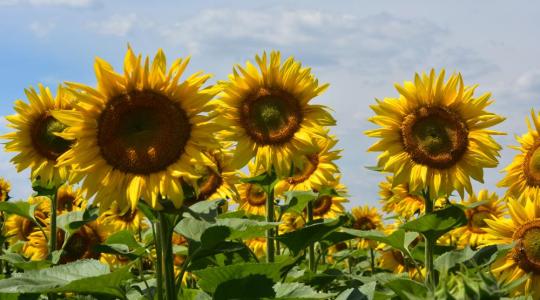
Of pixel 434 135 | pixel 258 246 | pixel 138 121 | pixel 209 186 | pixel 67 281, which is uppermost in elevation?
pixel 138 121

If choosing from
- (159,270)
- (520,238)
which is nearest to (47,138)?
(159,270)

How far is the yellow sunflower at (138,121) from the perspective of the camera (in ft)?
14.7

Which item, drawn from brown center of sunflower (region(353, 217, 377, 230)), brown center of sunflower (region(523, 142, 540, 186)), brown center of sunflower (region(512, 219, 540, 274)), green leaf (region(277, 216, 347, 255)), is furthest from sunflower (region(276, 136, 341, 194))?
brown center of sunflower (region(353, 217, 377, 230))

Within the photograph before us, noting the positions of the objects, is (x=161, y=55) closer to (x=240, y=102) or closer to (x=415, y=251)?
(x=240, y=102)

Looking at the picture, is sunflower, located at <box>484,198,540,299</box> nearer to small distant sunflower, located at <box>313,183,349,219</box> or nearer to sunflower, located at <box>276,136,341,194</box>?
sunflower, located at <box>276,136,341,194</box>

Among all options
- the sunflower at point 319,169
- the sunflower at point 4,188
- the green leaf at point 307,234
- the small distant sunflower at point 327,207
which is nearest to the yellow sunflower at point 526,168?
the sunflower at point 319,169

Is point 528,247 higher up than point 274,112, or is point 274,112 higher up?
point 274,112

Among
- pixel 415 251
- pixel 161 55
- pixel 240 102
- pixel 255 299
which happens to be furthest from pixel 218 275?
pixel 240 102

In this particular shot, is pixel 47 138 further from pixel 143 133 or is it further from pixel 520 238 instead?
pixel 520 238

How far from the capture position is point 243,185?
29.4 ft

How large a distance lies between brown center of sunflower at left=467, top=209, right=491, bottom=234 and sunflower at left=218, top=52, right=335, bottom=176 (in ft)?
12.3

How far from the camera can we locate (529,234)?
Result: 612 cm

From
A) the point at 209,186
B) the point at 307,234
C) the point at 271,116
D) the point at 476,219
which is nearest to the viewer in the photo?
the point at 307,234

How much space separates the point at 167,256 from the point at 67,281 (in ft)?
1.89
